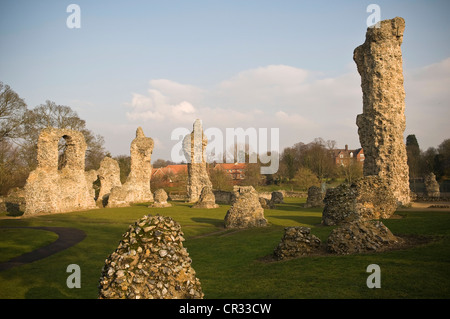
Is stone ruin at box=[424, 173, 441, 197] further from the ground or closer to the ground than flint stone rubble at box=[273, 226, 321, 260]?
further from the ground

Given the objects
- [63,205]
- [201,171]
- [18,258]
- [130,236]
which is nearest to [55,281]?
[18,258]

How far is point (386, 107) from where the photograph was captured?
21.0 metres

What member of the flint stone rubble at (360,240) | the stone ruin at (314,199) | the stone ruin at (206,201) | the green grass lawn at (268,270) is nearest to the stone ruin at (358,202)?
the green grass lawn at (268,270)

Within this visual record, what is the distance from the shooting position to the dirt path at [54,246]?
11.3 metres

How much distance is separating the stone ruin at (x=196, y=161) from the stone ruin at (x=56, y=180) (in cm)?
1128

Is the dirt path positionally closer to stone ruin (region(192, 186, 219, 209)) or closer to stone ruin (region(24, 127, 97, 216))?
stone ruin (region(24, 127, 97, 216))

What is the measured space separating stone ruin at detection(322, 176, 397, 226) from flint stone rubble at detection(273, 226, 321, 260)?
5.16m

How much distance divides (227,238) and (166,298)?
923 centimetres

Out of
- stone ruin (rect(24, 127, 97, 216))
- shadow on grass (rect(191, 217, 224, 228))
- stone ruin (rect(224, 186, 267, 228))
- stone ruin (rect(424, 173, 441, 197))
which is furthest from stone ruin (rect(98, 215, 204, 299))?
stone ruin (rect(424, 173, 441, 197))

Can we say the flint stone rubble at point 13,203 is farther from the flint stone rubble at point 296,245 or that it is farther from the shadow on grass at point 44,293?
the flint stone rubble at point 296,245

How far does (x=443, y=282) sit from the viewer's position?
6.16 metres

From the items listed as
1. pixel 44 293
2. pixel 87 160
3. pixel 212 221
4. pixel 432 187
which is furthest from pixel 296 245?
pixel 87 160

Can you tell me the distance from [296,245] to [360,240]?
5.84ft

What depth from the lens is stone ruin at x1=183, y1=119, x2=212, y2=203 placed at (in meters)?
39.2
